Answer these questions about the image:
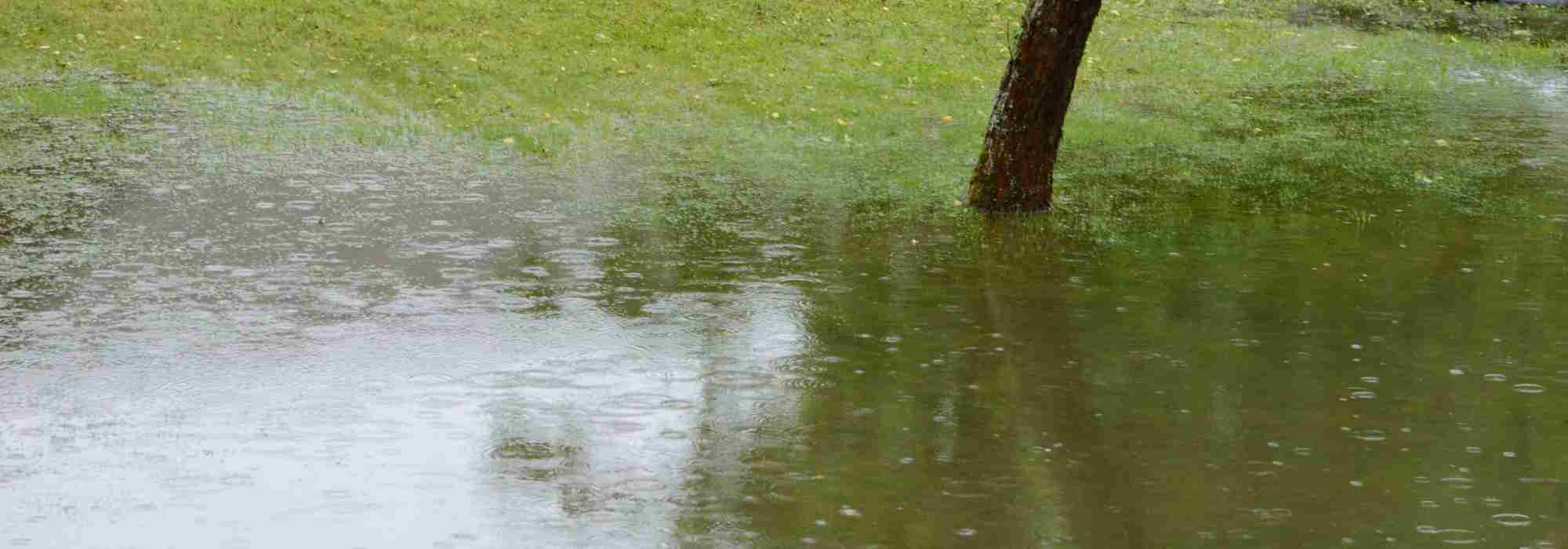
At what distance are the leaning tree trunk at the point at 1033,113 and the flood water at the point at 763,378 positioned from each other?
2.02ft

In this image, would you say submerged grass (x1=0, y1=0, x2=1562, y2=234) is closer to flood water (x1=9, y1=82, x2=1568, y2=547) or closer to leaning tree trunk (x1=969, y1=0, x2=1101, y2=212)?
leaning tree trunk (x1=969, y1=0, x2=1101, y2=212)

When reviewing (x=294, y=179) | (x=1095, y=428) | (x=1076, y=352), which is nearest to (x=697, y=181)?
(x=294, y=179)

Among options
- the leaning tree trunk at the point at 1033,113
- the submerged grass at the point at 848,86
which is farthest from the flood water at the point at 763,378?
the submerged grass at the point at 848,86

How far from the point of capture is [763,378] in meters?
7.09

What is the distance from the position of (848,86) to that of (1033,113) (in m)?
4.84

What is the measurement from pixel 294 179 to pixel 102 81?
4.25 m

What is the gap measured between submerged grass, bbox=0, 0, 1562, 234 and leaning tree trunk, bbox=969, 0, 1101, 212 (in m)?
0.29

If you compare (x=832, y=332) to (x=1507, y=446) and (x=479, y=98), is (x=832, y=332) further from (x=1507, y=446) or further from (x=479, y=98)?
(x=479, y=98)

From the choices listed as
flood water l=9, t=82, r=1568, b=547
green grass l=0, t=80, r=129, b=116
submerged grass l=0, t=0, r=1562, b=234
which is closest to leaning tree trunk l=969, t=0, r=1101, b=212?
submerged grass l=0, t=0, r=1562, b=234

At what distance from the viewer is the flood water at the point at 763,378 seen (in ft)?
18.3

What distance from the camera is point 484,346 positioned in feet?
24.3

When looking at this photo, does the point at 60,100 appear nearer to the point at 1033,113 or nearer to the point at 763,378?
the point at 1033,113

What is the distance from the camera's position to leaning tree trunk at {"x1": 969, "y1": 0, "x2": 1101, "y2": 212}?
10594 millimetres

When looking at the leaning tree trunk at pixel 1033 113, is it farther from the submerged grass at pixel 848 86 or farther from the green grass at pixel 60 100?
the green grass at pixel 60 100
